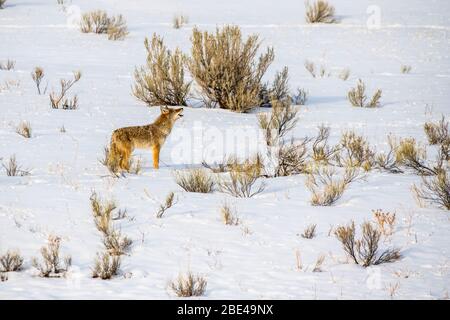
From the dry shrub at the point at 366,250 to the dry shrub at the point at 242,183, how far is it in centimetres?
181

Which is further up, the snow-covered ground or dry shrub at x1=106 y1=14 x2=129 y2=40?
dry shrub at x1=106 y1=14 x2=129 y2=40

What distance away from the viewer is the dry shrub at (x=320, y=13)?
21.9 meters

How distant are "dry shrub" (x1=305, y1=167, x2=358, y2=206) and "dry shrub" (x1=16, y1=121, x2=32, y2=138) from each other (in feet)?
12.8

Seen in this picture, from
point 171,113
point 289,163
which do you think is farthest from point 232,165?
point 171,113

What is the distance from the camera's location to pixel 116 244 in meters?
5.64

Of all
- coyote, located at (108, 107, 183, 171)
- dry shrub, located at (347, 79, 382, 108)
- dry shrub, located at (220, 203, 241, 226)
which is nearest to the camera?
dry shrub, located at (220, 203, 241, 226)

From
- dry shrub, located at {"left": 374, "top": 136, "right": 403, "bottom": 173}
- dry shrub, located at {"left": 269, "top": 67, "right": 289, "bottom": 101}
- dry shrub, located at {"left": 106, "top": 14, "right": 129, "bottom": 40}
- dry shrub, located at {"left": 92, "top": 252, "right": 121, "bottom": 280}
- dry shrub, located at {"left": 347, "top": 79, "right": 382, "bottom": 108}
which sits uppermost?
dry shrub, located at {"left": 106, "top": 14, "right": 129, "bottom": 40}

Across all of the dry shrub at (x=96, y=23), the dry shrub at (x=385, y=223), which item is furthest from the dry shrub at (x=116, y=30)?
the dry shrub at (x=385, y=223)

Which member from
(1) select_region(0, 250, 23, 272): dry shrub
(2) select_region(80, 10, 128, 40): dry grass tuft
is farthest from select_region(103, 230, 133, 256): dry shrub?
(2) select_region(80, 10, 128, 40): dry grass tuft

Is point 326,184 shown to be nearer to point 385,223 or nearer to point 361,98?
point 385,223

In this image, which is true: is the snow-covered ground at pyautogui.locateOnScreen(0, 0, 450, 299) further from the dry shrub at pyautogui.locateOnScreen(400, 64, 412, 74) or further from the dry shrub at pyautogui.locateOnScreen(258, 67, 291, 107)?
the dry shrub at pyautogui.locateOnScreen(258, 67, 291, 107)

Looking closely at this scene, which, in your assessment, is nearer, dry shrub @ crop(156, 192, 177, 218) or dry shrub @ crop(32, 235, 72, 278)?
dry shrub @ crop(32, 235, 72, 278)

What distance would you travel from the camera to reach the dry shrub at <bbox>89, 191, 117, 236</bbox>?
231 inches
